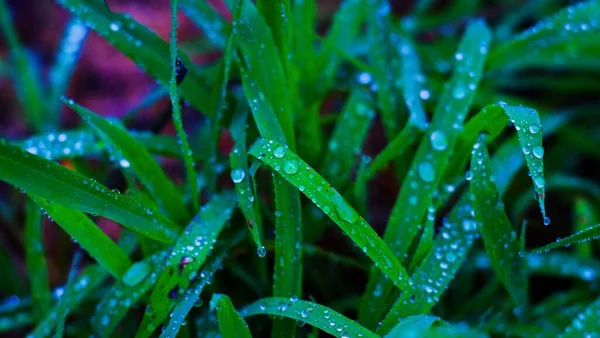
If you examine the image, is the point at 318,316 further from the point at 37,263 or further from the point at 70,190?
the point at 37,263

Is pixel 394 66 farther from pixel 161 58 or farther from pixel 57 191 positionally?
pixel 57 191

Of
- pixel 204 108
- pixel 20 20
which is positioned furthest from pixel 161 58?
pixel 20 20

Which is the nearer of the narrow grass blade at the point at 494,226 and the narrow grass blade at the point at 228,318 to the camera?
the narrow grass blade at the point at 228,318

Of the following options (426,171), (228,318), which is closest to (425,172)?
(426,171)

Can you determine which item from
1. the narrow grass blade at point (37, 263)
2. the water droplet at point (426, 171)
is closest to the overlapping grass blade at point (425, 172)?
the water droplet at point (426, 171)

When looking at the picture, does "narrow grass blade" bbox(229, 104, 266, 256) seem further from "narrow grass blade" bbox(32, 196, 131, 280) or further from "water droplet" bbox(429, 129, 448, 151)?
"water droplet" bbox(429, 129, 448, 151)

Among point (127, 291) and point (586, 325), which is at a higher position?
point (127, 291)

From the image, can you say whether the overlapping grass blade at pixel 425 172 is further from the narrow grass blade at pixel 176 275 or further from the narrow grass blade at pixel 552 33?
the narrow grass blade at pixel 176 275
